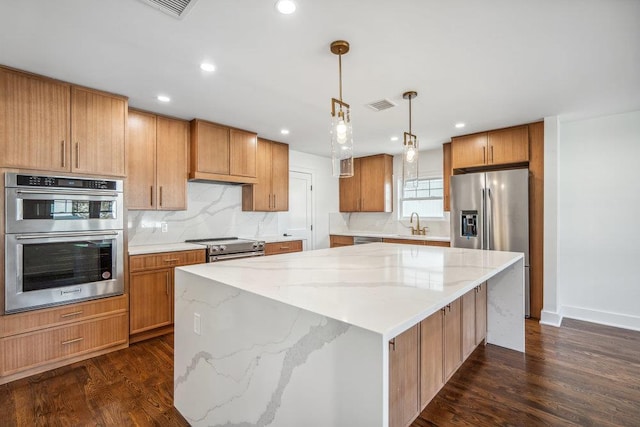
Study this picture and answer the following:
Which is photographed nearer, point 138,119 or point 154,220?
point 138,119

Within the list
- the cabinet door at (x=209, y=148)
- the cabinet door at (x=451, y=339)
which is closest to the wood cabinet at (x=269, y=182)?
the cabinet door at (x=209, y=148)

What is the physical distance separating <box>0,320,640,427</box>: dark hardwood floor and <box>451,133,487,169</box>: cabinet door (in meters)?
2.33

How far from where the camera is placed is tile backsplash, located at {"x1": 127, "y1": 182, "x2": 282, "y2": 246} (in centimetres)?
362

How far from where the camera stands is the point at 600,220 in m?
3.63

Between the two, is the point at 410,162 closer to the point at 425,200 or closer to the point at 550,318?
the point at 550,318

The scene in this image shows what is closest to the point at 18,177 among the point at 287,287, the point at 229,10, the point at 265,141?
the point at 229,10

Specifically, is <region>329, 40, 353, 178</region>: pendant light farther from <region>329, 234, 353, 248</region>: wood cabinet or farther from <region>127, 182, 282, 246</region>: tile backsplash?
<region>329, 234, 353, 248</region>: wood cabinet

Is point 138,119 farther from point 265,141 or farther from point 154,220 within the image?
point 265,141

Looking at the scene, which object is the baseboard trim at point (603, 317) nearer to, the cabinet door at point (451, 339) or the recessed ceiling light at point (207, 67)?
the cabinet door at point (451, 339)

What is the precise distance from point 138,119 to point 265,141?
1.72m

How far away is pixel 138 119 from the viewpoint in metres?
3.29

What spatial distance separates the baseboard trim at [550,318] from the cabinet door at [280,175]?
3.58 metres

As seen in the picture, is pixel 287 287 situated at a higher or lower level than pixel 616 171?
lower

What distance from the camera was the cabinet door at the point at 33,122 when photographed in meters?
2.32
